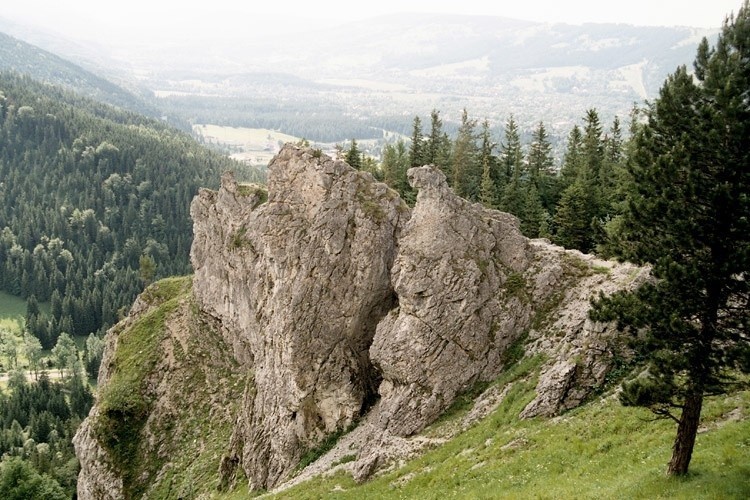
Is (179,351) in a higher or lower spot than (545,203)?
lower

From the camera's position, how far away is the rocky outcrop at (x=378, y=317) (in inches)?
1700

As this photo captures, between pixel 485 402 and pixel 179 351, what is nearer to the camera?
pixel 485 402

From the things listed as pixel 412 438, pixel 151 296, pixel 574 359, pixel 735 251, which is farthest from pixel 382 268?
pixel 151 296

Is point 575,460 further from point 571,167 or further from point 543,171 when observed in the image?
point 543,171

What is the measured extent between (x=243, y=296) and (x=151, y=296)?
2699 cm

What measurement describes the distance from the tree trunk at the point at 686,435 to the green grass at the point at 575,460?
46 cm

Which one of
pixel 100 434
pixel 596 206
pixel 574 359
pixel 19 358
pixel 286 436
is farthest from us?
pixel 19 358

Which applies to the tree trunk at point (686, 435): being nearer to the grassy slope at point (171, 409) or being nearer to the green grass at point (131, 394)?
the grassy slope at point (171, 409)

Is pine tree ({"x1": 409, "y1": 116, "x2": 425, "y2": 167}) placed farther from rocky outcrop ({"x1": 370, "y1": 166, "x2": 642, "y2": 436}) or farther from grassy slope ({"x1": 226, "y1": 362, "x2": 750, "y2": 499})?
grassy slope ({"x1": 226, "y1": 362, "x2": 750, "y2": 499})

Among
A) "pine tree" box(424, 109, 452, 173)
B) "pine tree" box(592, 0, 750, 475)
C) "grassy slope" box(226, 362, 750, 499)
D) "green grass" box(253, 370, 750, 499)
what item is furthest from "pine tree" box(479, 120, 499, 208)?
"pine tree" box(592, 0, 750, 475)

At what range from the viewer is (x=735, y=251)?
2108 cm

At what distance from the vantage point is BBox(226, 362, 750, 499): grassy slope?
2322cm

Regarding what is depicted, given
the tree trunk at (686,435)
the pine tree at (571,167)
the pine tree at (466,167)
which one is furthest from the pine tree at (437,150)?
the tree trunk at (686,435)

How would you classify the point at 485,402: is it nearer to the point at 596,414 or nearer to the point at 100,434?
the point at 596,414
